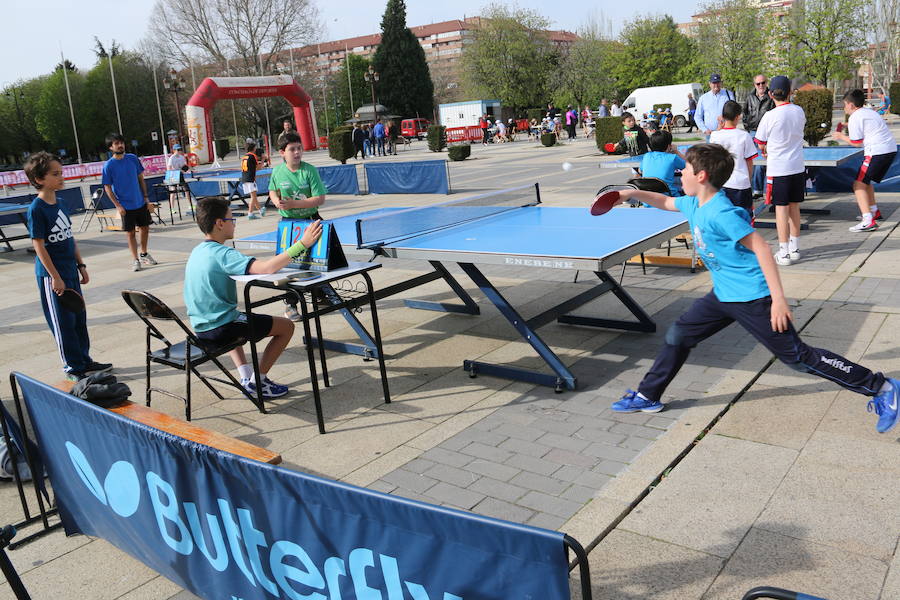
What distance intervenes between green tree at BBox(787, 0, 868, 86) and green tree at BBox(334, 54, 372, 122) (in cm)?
6208

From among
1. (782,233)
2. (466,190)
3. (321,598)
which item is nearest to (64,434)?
(321,598)

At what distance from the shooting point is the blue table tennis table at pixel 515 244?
16.8 feet

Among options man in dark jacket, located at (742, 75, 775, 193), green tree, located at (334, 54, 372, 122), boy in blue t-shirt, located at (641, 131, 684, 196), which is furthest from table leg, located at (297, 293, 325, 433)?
green tree, located at (334, 54, 372, 122)

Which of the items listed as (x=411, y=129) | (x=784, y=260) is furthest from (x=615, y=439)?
(x=411, y=129)

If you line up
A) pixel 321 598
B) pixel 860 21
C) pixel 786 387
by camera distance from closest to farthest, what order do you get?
1. pixel 321 598
2. pixel 786 387
3. pixel 860 21

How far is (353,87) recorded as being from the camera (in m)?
96.1

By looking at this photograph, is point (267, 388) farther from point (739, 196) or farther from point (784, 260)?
point (784, 260)

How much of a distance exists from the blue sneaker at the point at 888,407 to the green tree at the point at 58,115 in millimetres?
79495

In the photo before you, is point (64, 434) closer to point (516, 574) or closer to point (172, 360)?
point (172, 360)

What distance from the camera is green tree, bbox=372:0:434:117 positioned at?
79.9 m

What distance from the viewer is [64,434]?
3.46 metres

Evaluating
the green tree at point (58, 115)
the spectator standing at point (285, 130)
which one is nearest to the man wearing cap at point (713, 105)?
the spectator standing at point (285, 130)

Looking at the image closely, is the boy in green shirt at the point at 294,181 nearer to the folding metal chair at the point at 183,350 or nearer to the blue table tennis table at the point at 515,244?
the blue table tennis table at the point at 515,244

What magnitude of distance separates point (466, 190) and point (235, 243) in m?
13.5
